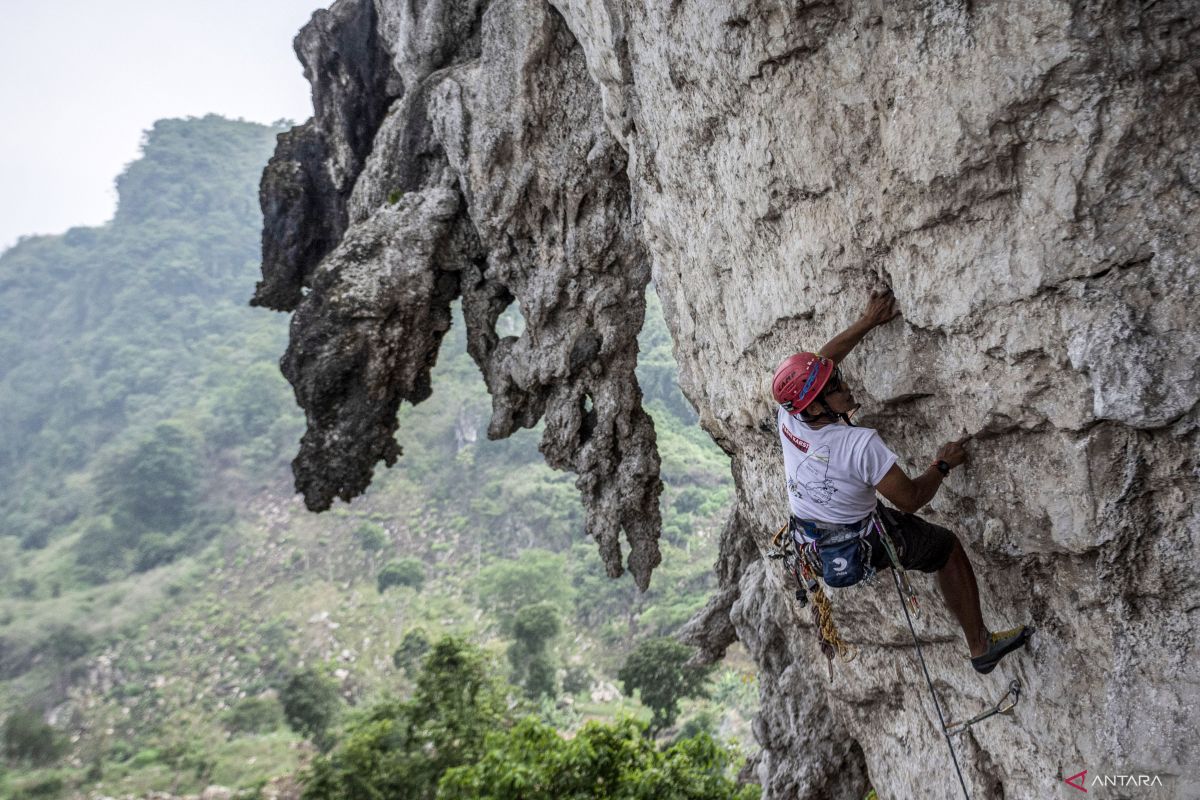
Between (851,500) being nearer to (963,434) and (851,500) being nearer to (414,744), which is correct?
(963,434)

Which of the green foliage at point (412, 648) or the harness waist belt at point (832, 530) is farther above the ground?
the harness waist belt at point (832, 530)

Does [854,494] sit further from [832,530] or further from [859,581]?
[859,581]

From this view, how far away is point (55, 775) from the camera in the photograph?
32.0m

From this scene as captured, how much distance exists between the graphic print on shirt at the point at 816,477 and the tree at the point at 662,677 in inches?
855

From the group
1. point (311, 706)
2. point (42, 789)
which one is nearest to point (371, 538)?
point (311, 706)

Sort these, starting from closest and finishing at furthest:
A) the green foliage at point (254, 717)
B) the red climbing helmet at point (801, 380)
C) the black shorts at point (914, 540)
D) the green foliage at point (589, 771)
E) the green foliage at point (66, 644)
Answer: the red climbing helmet at point (801, 380) → the black shorts at point (914, 540) → the green foliage at point (589, 771) → the green foliage at point (254, 717) → the green foliage at point (66, 644)

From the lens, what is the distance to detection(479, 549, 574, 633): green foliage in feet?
134

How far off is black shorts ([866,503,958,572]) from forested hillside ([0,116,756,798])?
5780mm

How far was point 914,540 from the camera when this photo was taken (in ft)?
13.5

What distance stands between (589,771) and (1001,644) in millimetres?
5837

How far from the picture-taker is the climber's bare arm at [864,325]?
14.6 feet

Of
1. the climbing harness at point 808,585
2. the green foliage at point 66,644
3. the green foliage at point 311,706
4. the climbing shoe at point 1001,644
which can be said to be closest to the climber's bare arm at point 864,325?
the climbing harness at point 808,585

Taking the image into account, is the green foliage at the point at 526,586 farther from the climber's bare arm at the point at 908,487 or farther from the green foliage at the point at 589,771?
the climber's bare arm at the point at 908,487

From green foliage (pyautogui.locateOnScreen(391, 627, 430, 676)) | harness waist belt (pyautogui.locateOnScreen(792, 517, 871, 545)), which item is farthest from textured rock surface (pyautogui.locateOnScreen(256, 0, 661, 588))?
green foliage (pyautogui.locateOnScreen(391, 627, 430, 676))
